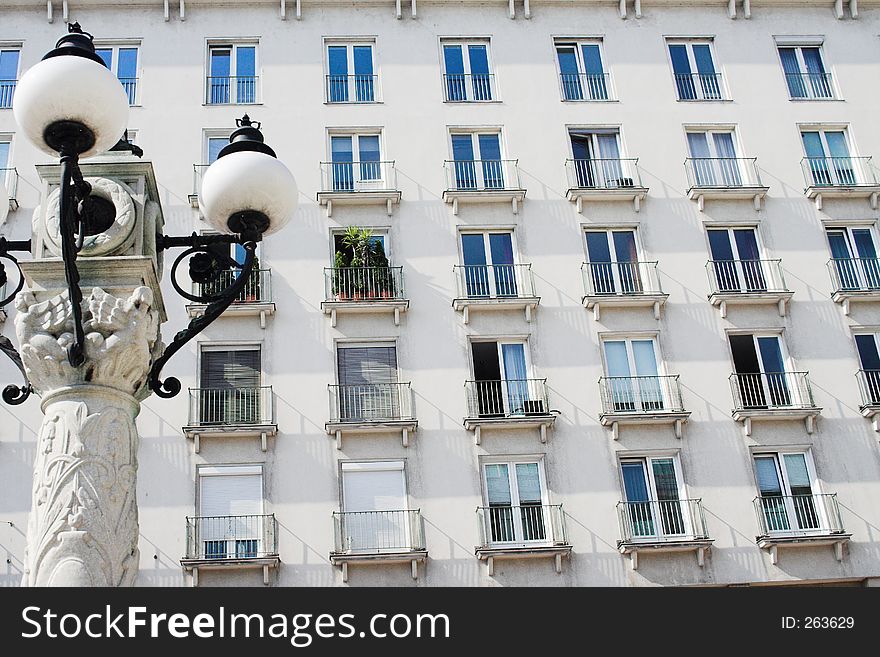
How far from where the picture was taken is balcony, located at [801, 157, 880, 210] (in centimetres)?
2833

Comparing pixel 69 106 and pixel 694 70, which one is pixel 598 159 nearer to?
pixel 694 70

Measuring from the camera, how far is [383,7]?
1190 inches

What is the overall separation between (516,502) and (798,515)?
666cm

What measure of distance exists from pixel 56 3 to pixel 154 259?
25084mm

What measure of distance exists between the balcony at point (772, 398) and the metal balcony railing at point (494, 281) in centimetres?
563

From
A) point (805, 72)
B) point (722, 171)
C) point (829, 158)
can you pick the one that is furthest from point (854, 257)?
point (805, 72)

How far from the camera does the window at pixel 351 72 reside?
29.1 meters

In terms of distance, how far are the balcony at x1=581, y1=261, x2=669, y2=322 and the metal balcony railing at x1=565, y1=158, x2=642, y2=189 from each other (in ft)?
7.97

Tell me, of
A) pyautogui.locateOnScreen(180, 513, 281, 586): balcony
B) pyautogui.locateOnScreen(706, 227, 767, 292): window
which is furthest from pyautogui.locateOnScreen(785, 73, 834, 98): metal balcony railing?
pyautogui.locateOnScreen(180, 513, 281, 586): balcony

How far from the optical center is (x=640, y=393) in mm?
25812

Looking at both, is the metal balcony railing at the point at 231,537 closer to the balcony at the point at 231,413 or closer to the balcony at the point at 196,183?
the balcony at the point at 231,413

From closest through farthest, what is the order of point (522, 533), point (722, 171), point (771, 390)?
point (522, 533) → point (771, 390) → point (722, 171)

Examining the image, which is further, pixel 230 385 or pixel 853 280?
pixel 853 280

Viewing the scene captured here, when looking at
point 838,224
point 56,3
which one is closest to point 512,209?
point 838,224
